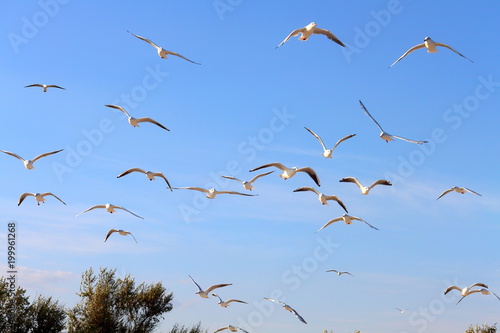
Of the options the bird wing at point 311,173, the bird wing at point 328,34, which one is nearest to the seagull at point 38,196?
the bird wing at point 311,173

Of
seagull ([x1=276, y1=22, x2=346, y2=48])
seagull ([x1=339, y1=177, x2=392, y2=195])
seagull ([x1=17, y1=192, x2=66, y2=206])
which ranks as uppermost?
seagull ([x1=276, y1=22, x2=346, y2=48])

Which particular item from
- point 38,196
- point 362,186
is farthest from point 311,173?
point 38,196

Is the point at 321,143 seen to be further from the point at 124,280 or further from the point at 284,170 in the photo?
the point at 124,280

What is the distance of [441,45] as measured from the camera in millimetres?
27594

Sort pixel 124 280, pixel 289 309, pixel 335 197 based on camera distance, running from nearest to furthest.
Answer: pixel 335 197
pixel 289 309
pixel 124 280

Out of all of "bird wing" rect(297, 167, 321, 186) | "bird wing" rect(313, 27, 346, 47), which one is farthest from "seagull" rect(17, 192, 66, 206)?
"bird wing" rect(313, 27, 346, 47)

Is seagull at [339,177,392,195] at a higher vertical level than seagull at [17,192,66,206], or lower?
higher

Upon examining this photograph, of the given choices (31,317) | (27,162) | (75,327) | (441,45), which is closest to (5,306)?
(31,317)

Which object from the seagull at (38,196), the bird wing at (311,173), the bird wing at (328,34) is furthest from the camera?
the seagull at (38,196)

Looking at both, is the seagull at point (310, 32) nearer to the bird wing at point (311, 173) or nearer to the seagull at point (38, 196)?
the bird wing at point (311, 173)

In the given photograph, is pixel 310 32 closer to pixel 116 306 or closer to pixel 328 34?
pixel 328 34

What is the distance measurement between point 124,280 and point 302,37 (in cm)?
3257

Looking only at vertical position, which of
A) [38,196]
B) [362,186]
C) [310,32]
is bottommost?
[38,196]

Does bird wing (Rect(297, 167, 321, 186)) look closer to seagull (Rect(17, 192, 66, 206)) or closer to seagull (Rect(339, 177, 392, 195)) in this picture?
seagull (Rect(339, 177, 392, 195))
